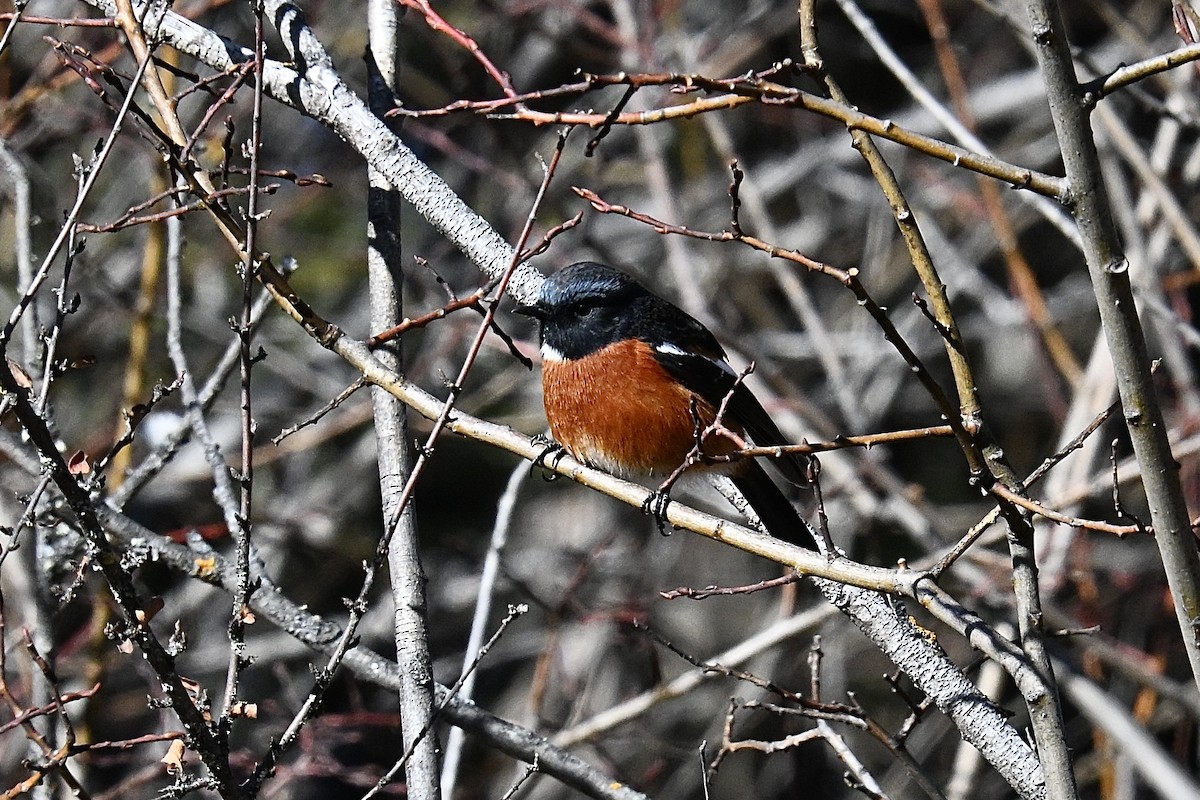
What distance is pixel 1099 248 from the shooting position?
2.10 meters

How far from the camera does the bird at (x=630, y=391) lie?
418 centimetres

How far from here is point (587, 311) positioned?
4406 mm

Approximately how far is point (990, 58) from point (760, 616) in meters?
4.74

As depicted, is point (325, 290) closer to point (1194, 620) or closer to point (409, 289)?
point (409, 289)

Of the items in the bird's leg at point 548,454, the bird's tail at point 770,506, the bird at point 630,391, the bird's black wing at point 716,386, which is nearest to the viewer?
the bird's leg at point 548,454

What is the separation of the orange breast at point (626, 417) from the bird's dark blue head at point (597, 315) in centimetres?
10

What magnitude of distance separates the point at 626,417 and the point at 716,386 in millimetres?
468

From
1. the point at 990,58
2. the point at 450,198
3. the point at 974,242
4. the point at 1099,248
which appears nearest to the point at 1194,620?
the point at 1099,248

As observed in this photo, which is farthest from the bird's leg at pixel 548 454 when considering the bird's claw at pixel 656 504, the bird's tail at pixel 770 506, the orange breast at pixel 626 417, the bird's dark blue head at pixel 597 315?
the bird's tail at pixel 770 506

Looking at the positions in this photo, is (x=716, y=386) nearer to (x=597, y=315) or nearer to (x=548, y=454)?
(x=597, y=315)

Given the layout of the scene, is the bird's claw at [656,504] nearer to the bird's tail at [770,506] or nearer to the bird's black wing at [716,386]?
the bird's tail at [770,506]

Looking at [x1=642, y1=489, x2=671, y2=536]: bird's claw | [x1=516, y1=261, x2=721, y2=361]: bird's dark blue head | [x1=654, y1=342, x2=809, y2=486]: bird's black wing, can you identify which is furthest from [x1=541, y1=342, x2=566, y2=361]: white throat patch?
[x1=642, y1=489, x2=671, y2=536]: bird's claw

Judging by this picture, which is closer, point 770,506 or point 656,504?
point 656,504

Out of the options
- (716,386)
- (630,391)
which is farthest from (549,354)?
(716,386)
